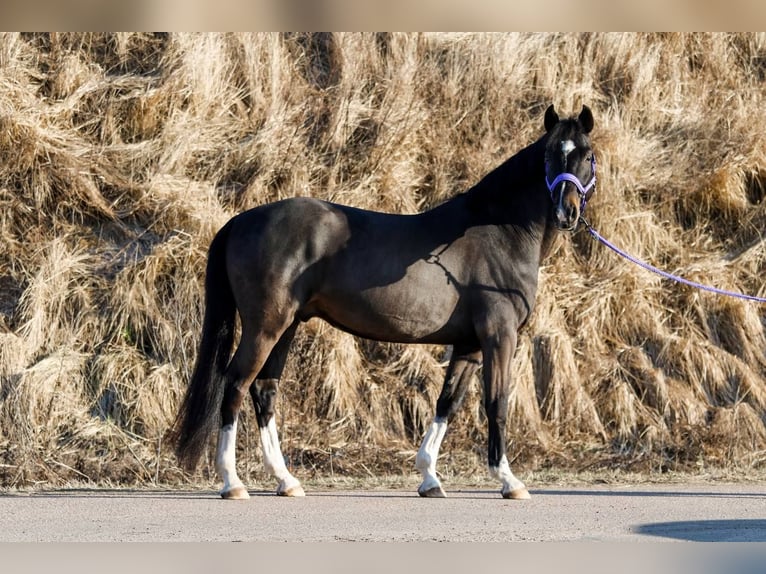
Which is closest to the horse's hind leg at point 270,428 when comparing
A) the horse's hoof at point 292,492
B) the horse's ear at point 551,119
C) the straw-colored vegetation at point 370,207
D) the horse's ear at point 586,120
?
the horse's hoof at point 292,492

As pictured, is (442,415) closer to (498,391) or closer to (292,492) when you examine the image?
(498,391)

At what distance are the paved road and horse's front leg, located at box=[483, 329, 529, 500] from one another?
177 millimetres

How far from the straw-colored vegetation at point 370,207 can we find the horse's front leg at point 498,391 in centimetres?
219

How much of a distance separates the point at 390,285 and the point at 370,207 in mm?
4272

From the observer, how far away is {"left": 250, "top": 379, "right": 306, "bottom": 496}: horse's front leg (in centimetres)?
850

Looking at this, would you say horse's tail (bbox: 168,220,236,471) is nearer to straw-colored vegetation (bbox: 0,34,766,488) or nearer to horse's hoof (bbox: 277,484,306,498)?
horse's hoof (bbox: 277,484,306,498)

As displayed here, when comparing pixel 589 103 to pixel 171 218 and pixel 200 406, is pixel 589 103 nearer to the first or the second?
pixel 171 218

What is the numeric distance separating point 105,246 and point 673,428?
20.4 ft

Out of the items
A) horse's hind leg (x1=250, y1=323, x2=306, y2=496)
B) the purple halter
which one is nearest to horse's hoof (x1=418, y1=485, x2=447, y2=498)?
horse's hind leg (x1=250, y1=323, x2=306, y2=496)

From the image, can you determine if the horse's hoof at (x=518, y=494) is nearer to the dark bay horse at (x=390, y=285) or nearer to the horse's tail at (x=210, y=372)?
the dark bay horse at (x=390, y=285)

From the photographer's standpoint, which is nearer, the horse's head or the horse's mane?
the horse's head

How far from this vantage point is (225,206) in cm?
1261

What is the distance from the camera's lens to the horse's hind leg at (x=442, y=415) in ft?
27.8

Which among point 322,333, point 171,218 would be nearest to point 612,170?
point 322,333
